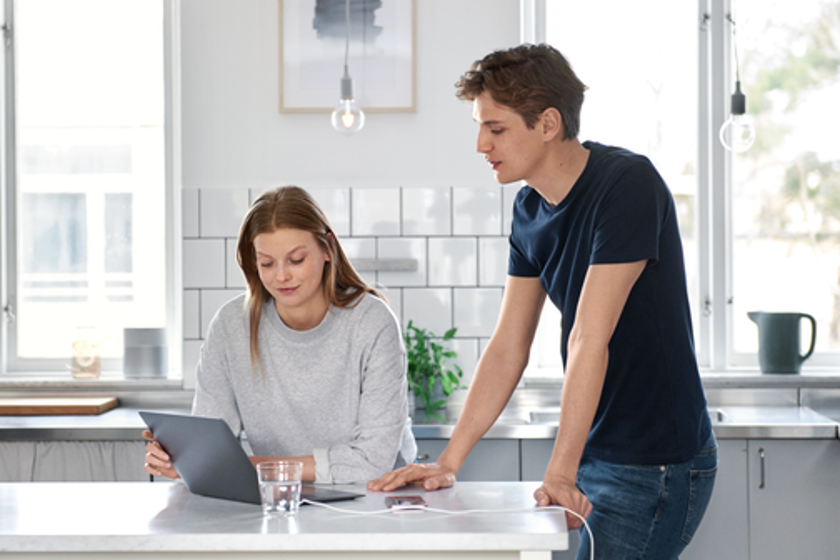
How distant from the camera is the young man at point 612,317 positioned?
136 centimetres

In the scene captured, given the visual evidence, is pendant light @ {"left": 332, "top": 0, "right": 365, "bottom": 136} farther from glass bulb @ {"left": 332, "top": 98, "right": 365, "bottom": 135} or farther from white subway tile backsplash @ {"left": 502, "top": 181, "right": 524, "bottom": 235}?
white subway tile backsplash @ {"left": 502, "top": 181, "right": 524, "bottom": 235}

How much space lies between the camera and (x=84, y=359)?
2984 mm

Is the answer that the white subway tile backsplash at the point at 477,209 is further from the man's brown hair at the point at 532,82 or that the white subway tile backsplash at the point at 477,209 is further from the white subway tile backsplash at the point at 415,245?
the man's brown hair at the point at 532,82

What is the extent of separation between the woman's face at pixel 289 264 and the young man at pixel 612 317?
41 centimetres

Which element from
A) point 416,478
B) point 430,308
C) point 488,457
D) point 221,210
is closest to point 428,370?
point 430,308

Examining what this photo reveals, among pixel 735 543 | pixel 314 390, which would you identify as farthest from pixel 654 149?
pixel 314 390

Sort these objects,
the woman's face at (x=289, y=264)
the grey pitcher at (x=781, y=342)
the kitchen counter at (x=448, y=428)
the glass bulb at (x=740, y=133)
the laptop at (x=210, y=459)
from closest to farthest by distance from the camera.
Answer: the laptop at (x=210, y=459), the woman's face at (x=289, y=264), the kitchen counter at (x=448, y=428), the glass bulb at (x=740, y=133), the grey pitcher at (x=781, y=342)

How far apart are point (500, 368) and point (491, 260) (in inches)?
51.5

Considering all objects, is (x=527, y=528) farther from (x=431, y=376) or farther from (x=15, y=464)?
(x=15, y=464)

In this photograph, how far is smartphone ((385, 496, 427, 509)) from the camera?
1302 millimetres

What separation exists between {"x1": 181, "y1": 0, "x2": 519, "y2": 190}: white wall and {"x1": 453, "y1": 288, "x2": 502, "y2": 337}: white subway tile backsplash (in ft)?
1.27

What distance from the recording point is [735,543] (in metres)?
2.42

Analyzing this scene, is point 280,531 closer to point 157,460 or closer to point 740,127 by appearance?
point 157,460

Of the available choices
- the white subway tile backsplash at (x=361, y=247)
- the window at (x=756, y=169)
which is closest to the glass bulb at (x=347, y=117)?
the white subway tile backsplash at (x=361, y=247)
